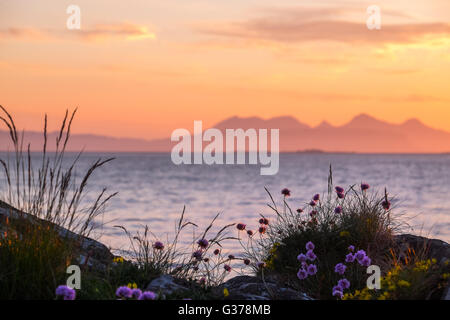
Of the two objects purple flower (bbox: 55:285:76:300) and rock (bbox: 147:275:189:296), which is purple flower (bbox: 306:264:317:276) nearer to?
rock (bbox: 147:275:189:296)

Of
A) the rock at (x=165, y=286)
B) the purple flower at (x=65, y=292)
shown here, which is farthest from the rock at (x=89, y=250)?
the purple flower at (x=65, y=292)

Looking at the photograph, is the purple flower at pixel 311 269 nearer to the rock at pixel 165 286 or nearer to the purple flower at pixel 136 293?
the rock at pixel 165 286

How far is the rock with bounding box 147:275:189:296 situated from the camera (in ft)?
16.6

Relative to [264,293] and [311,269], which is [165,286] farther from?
[311,269]

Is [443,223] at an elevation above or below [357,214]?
below

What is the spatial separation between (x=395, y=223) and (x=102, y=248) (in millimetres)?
4094

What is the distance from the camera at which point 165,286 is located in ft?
17.1

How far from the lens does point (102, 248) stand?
266 inches

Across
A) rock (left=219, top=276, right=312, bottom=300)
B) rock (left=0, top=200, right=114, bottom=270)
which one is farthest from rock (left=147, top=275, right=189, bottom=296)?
rock (left=0, top=200, right=114, bottom=270)

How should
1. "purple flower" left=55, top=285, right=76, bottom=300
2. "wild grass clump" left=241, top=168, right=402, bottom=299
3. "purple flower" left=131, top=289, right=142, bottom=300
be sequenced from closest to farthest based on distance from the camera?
"purple flower" left=55, top=285, right=76, bottom=300 → "purple flower" left=131, top=289, right=142, bottom=300 → "wild grass clump" left=241, top=168, right=402, bottom=299

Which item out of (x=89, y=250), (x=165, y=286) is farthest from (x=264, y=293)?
(x=89, y=250)
